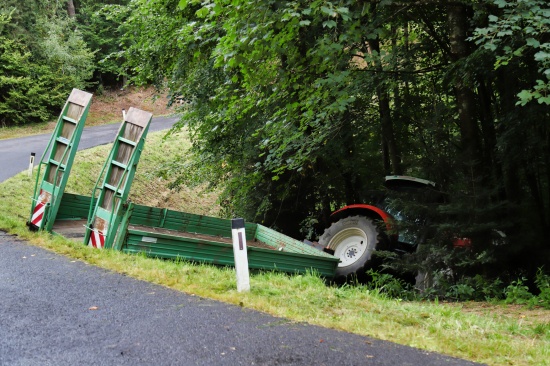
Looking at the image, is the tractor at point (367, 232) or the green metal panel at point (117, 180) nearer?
the green metal panel at point (117, 180)

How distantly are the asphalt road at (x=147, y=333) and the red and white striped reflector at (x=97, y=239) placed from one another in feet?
6.29

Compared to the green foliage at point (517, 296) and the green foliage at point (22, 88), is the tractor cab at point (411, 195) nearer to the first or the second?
the green foliage at point (517, 296)

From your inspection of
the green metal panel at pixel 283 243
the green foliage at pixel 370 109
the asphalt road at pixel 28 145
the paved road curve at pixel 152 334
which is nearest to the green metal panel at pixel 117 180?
the green foliage at pixel 370 109

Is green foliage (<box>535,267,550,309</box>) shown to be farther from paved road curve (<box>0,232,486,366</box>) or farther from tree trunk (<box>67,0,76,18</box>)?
tree trunk (<box>67,0,76,18</box>)

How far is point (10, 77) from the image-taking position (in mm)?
30828

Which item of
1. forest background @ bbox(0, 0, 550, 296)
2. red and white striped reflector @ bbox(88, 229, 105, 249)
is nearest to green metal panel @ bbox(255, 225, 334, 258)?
forest background @ bbox(0, 0, 550, 296)

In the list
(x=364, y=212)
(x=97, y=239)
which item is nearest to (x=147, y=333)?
(x=97, y=239)

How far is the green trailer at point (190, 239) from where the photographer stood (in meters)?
8.23

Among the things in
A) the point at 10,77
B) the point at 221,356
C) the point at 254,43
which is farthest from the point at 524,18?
the point at 10,77

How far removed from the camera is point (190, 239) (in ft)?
27.6

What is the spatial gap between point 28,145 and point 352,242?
16.7 metres

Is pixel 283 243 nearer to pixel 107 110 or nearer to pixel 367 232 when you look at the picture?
pixel 367 232

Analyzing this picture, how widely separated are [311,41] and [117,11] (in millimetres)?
6857

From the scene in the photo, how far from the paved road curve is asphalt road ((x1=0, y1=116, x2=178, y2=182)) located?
35.7 feet
